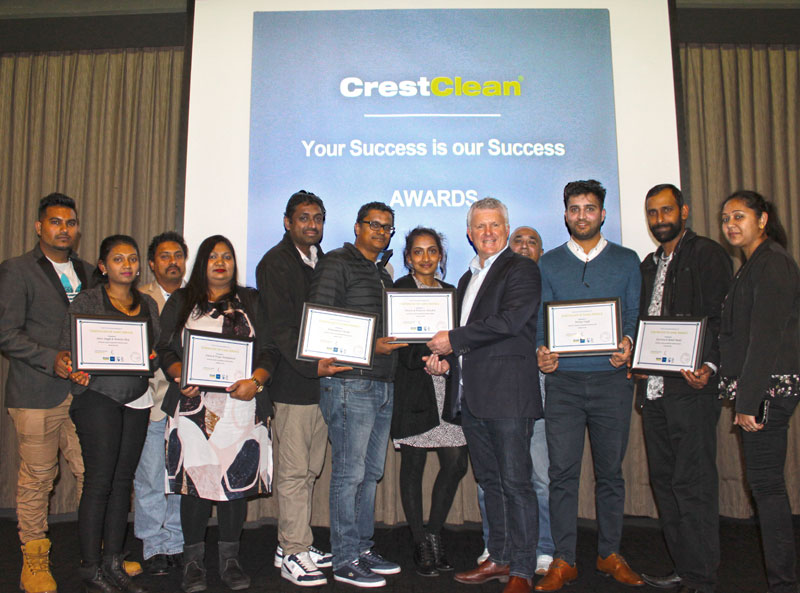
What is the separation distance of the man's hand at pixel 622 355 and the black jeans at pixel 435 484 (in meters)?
0.94

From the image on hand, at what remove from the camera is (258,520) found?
4.18 meters

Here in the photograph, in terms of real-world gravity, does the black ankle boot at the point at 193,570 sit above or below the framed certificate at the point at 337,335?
below

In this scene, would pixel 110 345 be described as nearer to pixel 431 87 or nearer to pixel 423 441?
pixel 423 441

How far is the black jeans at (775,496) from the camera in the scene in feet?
7.80

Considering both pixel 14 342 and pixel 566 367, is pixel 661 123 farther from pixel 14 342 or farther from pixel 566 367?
pixel 14 342

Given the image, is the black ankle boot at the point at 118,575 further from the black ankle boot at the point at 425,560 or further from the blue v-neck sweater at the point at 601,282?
the blue v-neck sweater at the point at 601,282

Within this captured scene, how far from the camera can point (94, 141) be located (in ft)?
15.3

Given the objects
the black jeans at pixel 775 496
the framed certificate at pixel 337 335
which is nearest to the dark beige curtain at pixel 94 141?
the framed certificate at pixel 337 335

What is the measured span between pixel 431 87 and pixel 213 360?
2559 millimetres

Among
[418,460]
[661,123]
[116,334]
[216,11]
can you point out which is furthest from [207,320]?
[661,123]

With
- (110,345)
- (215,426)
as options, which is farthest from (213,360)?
(110,345)

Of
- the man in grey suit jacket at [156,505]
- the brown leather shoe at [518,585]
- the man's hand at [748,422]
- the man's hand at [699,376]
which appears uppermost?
the man's hand at [699,376]

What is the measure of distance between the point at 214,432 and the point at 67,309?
1.08 m

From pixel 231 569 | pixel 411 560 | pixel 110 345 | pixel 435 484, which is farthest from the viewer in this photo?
pixel 411 560
